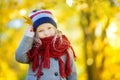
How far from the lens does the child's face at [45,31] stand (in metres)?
4.05

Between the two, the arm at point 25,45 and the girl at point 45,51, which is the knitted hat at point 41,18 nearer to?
the girl at point 45,51

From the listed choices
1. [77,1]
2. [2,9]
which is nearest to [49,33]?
[77,1]

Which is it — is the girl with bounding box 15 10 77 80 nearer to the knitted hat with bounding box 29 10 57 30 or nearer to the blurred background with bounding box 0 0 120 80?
the knitted hat with bounding box 29 10 57 30

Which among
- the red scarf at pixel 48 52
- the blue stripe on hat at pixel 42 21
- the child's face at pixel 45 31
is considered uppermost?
the blue stripe on hat at pixel 42 21

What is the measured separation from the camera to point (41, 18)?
4.06m

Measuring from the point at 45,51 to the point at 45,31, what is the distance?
0.16 meters

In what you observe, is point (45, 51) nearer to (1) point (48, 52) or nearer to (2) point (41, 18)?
(1) point (48, 52)

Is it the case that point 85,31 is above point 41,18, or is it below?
below

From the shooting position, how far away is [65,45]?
160 inches

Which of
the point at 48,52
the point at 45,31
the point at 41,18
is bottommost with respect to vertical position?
the point at 48,52

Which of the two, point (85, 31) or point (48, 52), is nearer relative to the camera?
point (48, 52)

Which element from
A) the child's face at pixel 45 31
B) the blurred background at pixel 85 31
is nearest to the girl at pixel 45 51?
the child's face at pixel 45 31

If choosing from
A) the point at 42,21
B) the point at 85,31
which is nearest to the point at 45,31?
the point at 42,21

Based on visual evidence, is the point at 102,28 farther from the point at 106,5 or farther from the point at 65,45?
the point at 65,45
